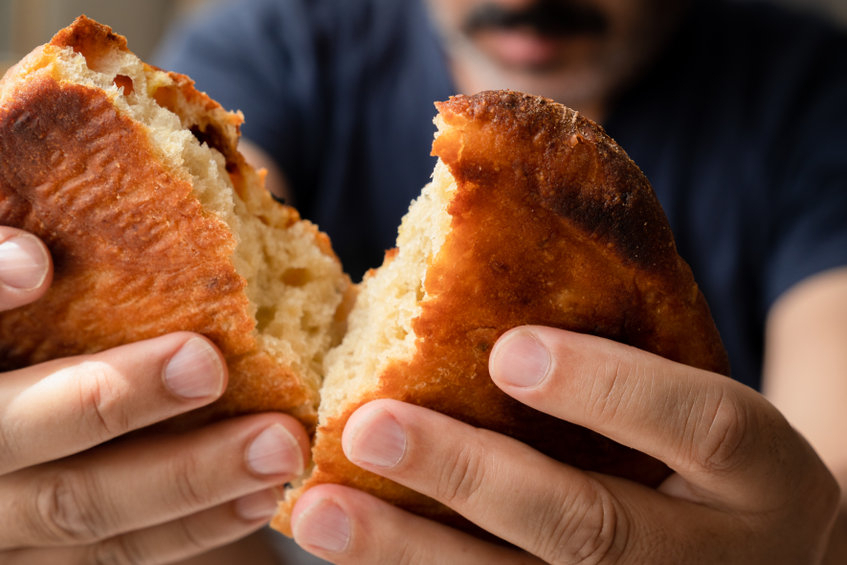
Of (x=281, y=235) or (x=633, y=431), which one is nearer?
(x=633, y=431)

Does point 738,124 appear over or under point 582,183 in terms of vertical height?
over

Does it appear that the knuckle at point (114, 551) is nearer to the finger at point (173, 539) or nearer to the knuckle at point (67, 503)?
the finger at point (173, 539)

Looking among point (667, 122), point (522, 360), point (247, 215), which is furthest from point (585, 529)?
point (667, 122)

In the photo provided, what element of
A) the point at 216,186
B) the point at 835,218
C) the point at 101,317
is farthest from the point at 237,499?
the point at 835,218

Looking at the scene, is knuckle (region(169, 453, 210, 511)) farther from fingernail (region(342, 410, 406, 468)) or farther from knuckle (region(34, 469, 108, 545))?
fingernail (region(342, 410, 406, 468))

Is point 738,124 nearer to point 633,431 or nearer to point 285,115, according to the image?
point 285,115

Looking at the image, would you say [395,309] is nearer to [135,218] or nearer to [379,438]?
[379,438]
